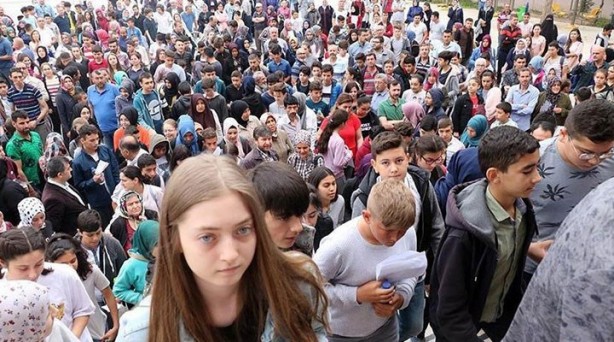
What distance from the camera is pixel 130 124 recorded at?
271 inches

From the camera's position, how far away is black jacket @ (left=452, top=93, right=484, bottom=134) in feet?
25.9

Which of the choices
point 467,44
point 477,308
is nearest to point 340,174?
point 477,308

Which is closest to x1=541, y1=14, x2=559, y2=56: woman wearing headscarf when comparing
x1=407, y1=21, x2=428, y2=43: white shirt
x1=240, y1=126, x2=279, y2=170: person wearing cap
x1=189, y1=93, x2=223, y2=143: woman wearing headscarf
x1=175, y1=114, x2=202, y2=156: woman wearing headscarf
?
x1=407, y1=21, x2=428, y2=43: white shirt

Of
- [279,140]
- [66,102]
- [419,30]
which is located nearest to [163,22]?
[419,30]

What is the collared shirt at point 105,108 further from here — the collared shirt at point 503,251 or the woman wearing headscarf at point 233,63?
the collared shirt at point 503,251

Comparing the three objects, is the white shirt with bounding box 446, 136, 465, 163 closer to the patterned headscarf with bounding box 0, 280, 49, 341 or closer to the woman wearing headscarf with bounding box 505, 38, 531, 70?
the patterned headscarf with bounding box 0, 280, 49, 341

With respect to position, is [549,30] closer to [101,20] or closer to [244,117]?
[244,117]

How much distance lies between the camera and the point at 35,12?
14750 millimetres

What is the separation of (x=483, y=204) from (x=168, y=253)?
1.53m

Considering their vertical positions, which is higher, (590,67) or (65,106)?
(65,106)

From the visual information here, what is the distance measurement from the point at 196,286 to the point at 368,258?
4.33ft

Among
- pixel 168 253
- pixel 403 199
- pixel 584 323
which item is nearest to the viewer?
pixel 584 323

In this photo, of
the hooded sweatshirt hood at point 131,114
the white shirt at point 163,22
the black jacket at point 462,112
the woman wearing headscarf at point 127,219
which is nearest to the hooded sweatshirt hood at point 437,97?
the black jacket at point 462,112

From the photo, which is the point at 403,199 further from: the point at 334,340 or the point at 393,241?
the point at 334,340
